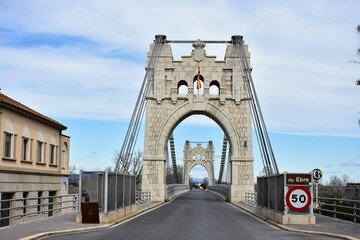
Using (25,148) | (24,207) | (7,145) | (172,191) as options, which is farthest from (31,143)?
(172,191)

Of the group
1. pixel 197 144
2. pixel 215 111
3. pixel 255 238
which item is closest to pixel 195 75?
pixel 215 111

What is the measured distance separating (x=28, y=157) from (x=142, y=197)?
10.3 meters

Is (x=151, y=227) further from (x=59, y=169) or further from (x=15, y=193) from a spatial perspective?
(x=59, y=169)

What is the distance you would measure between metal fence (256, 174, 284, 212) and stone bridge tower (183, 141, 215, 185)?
114m

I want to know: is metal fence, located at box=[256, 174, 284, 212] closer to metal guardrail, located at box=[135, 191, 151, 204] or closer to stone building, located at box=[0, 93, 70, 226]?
stone building, located at box=[0, 93, 70, 226]

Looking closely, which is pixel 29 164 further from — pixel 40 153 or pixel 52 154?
pixel 52 154

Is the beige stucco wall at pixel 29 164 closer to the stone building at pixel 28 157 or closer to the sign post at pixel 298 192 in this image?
the stone building at pixel 28 157

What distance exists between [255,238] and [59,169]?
2492cm

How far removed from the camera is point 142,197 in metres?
37.1

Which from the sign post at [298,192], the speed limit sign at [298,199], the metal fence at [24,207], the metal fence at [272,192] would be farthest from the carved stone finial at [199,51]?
the speed limit sign at [298,199]

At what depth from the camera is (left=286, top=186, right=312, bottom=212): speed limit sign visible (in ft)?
61.7

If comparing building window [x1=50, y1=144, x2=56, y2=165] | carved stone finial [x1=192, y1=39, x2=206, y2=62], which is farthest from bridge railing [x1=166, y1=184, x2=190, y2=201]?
carved stone finial [x1=192, y1=39, x2=206, y2=62]

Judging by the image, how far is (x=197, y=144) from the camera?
5842 inches

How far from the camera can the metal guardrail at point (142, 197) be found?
113 ft
